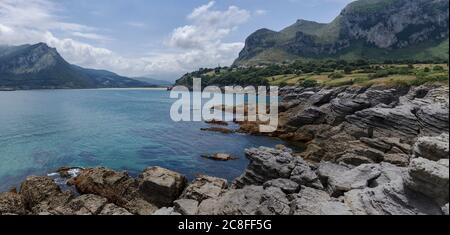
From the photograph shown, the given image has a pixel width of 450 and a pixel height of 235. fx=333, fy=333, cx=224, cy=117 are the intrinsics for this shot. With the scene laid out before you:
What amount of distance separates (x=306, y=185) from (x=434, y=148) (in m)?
12.6

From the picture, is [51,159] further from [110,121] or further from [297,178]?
[110,121]

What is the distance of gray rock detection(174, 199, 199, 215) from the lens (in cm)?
2438

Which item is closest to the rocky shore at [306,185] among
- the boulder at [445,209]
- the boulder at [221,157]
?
the boulder at [445,209]

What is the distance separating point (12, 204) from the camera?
1069 inches

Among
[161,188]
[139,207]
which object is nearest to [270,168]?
[161,188]

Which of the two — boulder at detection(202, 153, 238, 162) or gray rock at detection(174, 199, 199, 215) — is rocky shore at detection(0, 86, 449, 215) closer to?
gray rock at detection(174, 199, 199, 215)

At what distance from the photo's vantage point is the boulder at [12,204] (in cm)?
2627

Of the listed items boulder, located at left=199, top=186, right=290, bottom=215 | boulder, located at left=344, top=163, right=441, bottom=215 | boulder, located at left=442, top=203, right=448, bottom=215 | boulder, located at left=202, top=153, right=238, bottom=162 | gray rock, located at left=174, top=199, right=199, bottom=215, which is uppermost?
boulder, located at left=442, top=203, right=448, bottom=215

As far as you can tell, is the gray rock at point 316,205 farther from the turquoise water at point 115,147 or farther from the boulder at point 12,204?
the boulder at point 12,204

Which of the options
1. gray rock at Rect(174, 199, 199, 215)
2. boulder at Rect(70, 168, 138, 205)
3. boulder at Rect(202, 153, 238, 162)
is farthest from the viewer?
boulder at Rect(202, 153, 238, 162)

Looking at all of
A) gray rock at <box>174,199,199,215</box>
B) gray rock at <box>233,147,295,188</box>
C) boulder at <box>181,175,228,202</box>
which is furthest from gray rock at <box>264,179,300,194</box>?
gray rock at <box>174,199,199,215</box>

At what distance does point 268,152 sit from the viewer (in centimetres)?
3353

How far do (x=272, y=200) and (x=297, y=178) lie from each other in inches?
277

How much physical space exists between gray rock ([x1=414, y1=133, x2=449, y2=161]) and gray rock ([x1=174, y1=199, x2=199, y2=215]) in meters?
15.0
